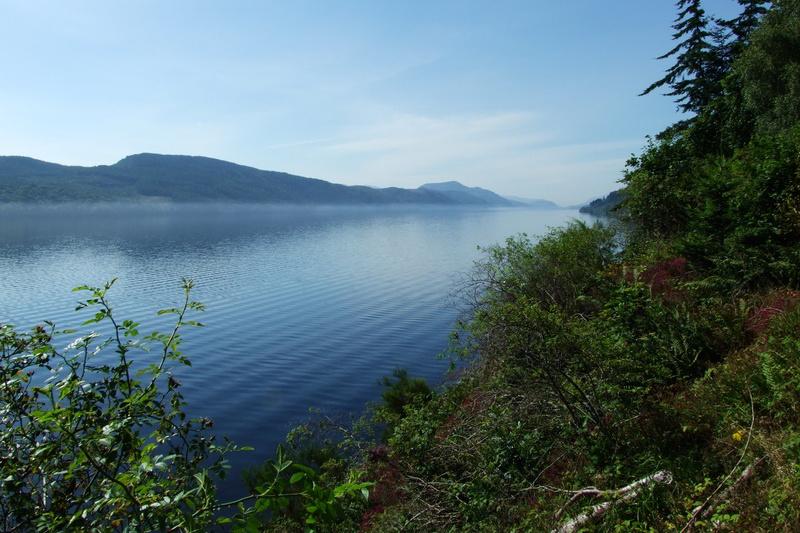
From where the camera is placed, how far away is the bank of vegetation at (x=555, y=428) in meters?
2.81

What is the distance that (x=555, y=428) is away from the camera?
722 cm

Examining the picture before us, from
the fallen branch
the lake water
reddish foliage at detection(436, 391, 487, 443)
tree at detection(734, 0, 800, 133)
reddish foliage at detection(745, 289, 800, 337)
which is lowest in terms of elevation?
the lake water

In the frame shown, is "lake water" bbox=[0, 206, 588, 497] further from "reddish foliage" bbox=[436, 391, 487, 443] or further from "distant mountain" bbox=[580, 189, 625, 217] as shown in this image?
"reddish foliage" bbox=[436, 391, 487, 443]

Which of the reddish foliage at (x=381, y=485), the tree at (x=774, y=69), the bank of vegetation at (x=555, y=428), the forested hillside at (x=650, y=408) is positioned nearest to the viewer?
the bank of vegetation at (x=555, y=428)

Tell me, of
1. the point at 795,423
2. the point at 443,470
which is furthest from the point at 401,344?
the point at 795,423

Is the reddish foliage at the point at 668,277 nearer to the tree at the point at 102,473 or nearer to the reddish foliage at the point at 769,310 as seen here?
the reddish foliage at the point at 769,310

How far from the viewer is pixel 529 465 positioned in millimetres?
7074

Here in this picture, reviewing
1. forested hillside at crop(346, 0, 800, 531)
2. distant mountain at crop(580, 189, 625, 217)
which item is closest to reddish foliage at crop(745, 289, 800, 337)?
forested hillside at crop(346, 0, 800, 531)

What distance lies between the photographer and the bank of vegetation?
111 inches

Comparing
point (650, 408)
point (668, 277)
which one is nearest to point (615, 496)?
point (650, 408)

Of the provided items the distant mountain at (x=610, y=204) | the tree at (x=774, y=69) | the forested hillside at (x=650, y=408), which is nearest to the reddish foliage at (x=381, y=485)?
the forested hillside at (x=650, y=408)

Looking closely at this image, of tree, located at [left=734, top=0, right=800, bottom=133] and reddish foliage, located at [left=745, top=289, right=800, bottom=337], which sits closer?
reddish foliage, located at [left=745, top=289, right=800, bottom=337]

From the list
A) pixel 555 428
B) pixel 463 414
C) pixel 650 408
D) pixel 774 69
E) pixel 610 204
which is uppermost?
pixel 774 69

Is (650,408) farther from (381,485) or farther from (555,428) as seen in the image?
(381,485)
